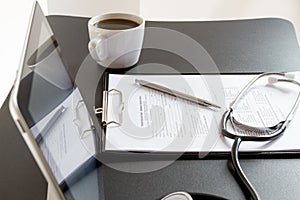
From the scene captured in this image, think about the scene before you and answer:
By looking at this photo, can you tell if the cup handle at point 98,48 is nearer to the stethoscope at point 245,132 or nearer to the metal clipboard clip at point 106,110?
the metal clipboard clip at point 106,110

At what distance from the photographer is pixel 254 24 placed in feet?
3.56

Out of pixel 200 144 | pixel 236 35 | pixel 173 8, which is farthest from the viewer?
pixel 173 8

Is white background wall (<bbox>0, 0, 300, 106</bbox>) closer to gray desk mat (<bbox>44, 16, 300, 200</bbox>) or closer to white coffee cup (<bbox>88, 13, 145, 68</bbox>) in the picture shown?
gray desk mat (<bbox>44, 16, 300, 200</bbox>)

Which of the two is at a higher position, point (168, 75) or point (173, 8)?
point (168, 75)

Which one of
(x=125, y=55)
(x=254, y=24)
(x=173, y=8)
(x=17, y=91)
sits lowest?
(x=173, y=8)

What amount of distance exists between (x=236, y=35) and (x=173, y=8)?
3.30 feet

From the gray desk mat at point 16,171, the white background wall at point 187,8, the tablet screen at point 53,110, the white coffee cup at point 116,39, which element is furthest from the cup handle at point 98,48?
the white background wall at point 187,8

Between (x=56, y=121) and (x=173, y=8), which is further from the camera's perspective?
(x=173, y=8)

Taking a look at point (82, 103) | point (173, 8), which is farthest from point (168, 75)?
point (173, 8)

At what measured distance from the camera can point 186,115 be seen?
2.28 ft

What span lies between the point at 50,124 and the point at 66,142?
0.05m

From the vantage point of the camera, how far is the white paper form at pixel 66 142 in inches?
17.4

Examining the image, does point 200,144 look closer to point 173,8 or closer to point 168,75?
point 168,75

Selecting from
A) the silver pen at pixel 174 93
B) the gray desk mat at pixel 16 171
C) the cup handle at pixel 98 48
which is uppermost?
the cup handle at pixel 98 48
